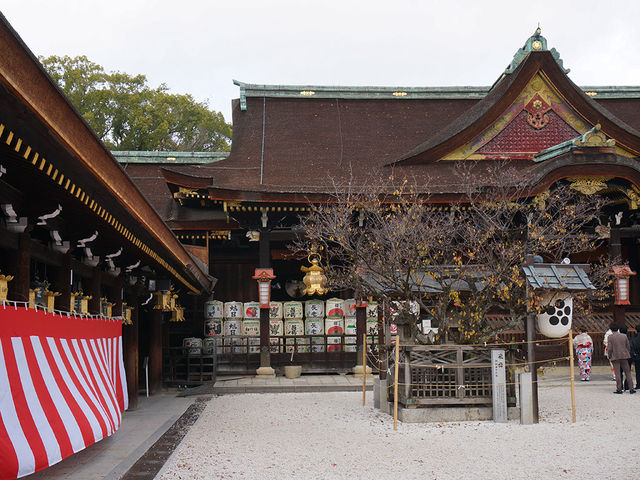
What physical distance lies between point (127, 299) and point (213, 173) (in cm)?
581

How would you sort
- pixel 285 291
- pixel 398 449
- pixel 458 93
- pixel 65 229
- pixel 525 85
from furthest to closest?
pixel 458 93 < pixel 285 291 < pixel 525 85 < pixel 398 449 < pixel 65 229

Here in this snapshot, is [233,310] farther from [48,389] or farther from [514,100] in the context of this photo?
[48,389]

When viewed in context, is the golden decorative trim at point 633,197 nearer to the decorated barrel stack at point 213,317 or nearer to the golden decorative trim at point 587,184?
the golden decorative trim at point 587,184

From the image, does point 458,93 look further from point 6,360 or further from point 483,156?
point 6,360

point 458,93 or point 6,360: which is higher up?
point 458,93

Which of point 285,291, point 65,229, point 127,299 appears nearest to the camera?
point 65,229

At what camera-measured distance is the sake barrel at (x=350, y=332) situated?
59.1ft

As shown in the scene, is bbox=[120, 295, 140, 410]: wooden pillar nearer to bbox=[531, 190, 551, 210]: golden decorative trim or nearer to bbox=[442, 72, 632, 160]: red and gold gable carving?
bbox=[531, 190, 551, 210]: golden decorative trim

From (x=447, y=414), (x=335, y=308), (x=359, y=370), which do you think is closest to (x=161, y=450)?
(x=447, y=414)

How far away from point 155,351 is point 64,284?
751 centimetres

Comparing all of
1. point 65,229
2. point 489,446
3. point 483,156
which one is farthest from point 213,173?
point 489,446

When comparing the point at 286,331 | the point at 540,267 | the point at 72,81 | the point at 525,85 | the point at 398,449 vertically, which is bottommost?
the point at 398,449

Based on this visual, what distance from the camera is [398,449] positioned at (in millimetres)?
8641

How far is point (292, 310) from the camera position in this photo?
18219mm
